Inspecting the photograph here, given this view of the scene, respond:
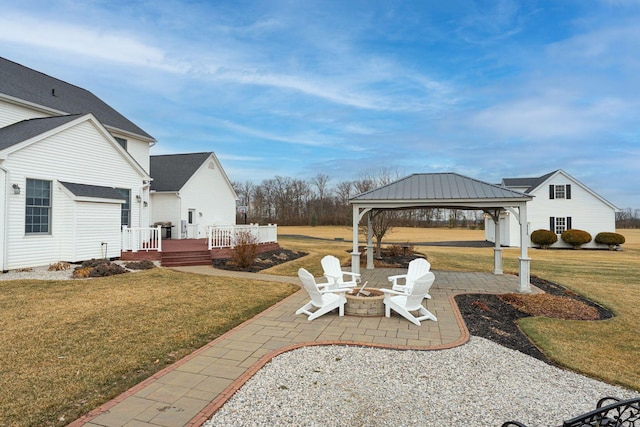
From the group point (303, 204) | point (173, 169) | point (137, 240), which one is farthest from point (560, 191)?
point (303, 204)

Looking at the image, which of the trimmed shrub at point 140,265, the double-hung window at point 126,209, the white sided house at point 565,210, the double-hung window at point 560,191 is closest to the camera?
the trimmed shrub at point 140,265

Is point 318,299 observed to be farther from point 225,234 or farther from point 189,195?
point 189,195

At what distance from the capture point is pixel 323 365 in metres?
4.54

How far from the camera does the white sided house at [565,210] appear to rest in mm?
29266

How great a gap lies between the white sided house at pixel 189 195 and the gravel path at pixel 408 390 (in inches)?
724

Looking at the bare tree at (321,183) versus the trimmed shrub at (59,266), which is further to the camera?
the bare tree at (321,183)

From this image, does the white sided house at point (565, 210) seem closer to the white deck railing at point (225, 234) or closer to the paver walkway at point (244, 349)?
the white deck railing at point (225, 234)

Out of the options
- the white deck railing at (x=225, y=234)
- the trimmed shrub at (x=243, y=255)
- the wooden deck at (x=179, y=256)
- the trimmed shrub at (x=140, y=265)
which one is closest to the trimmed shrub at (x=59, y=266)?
the trimmed shrub at (x=140, y=265)

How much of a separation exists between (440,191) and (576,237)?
24819mm

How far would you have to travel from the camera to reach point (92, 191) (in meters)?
13.2

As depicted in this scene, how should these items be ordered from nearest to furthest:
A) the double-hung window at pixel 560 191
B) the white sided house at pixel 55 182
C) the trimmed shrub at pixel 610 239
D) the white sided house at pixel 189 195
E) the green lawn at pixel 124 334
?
the green lawn at pixel 124 334 < the white sided house at pixel 55 182 < the white sided house at pixel 189 195 < the trimmed shrub at pixel 610 239 < the double-hung window at pixel 560 191

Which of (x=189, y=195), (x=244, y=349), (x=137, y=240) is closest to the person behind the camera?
(x=244, y=349)

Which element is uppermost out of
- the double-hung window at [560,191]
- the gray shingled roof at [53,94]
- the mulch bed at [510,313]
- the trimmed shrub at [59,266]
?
the gray shingled roof at [53,94]

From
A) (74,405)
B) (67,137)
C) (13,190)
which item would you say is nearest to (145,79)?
(67,137)
